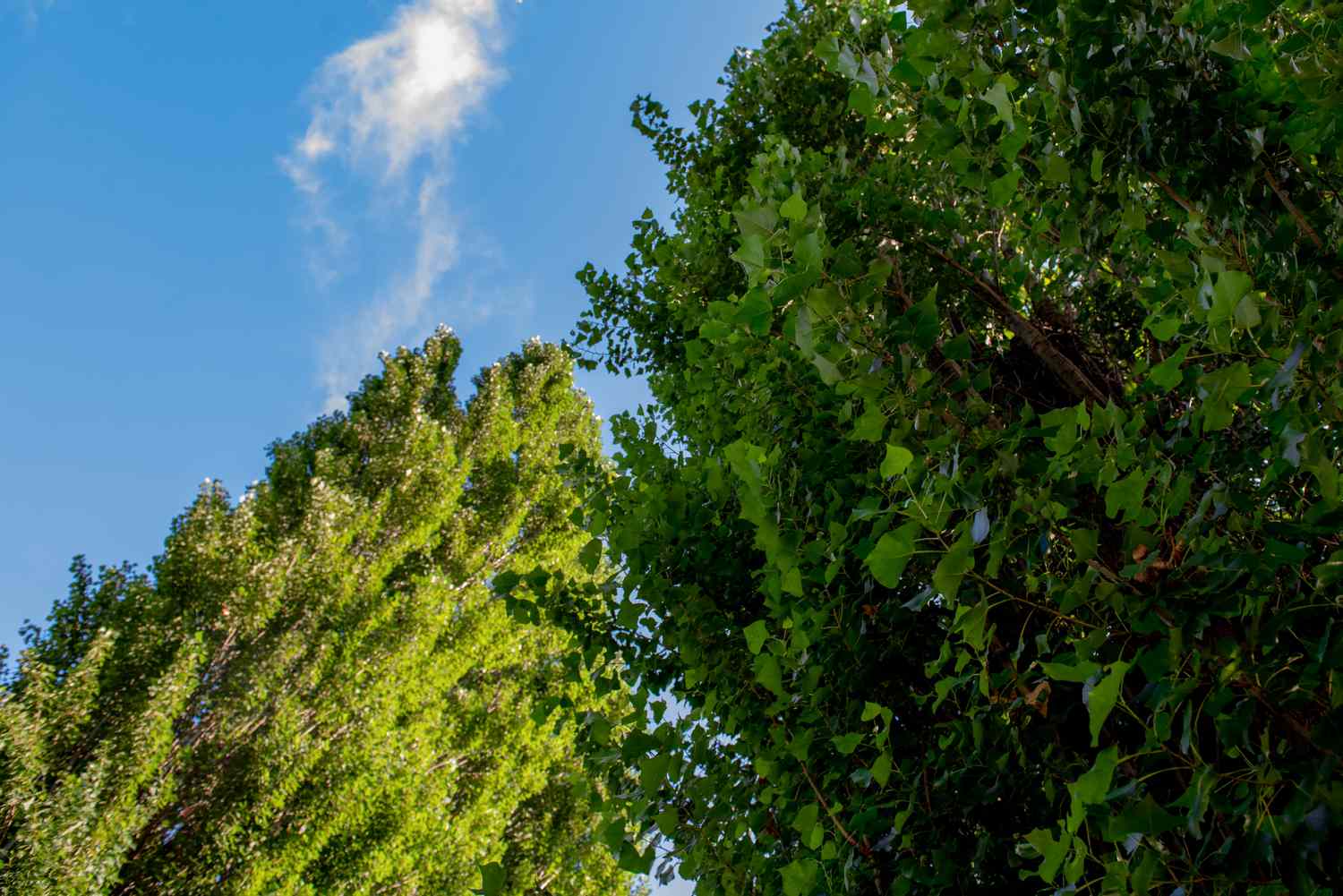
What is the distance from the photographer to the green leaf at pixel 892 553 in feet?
3.78

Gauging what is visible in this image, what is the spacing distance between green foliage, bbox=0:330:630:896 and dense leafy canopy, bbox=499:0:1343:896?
223 cm

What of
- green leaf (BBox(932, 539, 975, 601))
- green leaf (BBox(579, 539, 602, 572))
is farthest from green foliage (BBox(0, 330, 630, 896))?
green leaf (BBox(932, 539, 975, 601))

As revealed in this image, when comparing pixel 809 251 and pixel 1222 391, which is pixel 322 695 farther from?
pixel 1222 391

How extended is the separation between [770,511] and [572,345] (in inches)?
132

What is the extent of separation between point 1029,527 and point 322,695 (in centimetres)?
939

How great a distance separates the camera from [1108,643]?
Result: 1.27 meters

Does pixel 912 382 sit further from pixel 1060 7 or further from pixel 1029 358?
pixel 1029 358

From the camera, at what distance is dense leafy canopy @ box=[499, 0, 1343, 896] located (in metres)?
1.13

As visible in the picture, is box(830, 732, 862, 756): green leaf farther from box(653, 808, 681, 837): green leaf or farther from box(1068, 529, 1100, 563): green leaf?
box(1068, 529, 1100, 563): green leaf

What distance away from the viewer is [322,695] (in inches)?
344

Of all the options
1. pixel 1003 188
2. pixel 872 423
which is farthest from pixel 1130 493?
pixel 1003 188

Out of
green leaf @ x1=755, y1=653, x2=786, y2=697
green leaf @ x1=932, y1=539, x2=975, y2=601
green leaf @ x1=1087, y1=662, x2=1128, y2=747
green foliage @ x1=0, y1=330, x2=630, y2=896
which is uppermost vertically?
green foliage @ x1=0, y1=330, x2=630, y2=896

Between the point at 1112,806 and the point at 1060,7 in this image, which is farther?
the point at 1060,7

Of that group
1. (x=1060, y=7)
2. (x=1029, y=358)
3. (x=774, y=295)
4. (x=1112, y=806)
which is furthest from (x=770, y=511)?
(x=1029, y=358)
